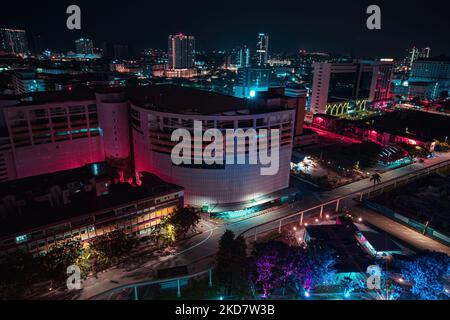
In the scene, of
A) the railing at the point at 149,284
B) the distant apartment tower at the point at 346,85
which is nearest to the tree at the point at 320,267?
the railing at the point at 149,284

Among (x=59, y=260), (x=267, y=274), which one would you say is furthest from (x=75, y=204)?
(x=267, y=274)

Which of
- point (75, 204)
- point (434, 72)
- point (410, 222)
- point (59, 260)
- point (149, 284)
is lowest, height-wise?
point (149, 284)

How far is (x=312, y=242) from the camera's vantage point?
115 ft

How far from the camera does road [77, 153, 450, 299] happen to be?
30.0 m

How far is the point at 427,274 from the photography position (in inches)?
1070

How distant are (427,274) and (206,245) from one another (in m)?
21.3

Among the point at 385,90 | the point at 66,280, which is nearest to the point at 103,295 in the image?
the point at 66,280

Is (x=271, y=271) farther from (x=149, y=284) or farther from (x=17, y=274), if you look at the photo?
(x=17, y=274)

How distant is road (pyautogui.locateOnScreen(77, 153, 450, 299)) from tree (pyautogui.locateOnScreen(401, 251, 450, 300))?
9.26 meters

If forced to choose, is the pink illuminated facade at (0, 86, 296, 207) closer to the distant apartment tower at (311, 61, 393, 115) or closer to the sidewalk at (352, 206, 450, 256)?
the sidewalk at (352, 206, 450, 256)

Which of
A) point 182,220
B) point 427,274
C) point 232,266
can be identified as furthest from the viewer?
point 182,220

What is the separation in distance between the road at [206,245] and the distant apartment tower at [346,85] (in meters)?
48.8
